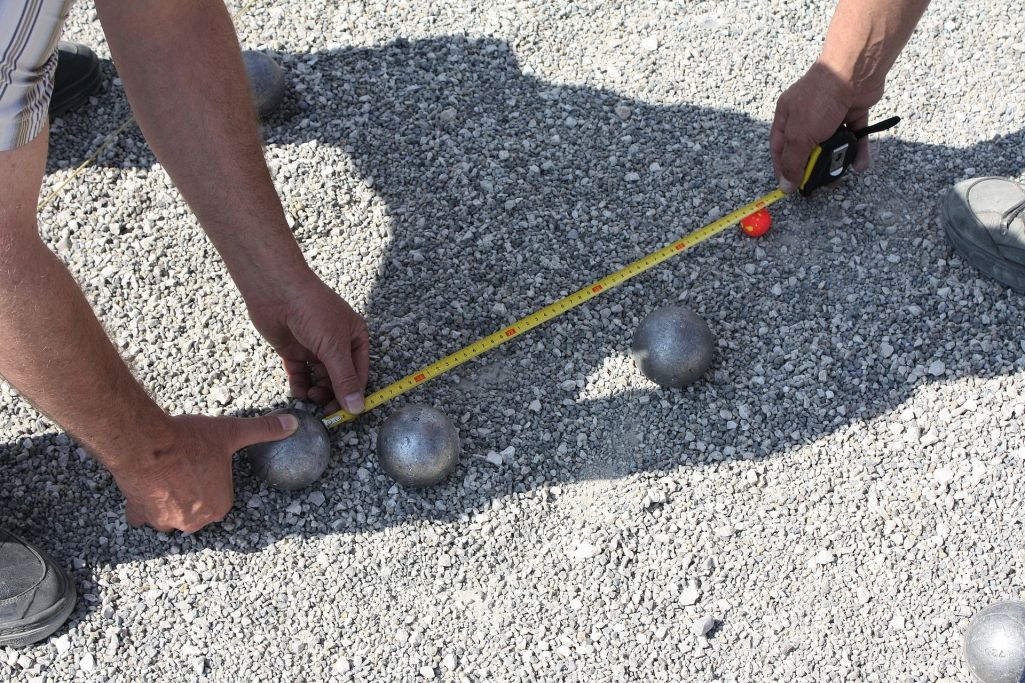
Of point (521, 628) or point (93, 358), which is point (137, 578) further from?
point (521, 628)

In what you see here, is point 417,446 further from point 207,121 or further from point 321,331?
point 207,121

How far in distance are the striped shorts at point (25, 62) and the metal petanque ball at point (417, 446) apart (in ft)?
4.98

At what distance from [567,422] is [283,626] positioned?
4.32 ft

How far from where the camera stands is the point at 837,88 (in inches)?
157

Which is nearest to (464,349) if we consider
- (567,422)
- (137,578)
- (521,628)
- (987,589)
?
(567,422)

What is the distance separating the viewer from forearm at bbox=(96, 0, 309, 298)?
3.31 meters

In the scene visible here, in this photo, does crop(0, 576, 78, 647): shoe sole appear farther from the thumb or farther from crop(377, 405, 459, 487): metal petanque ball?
crop(377, 405, 459, 487): metal petanque ball

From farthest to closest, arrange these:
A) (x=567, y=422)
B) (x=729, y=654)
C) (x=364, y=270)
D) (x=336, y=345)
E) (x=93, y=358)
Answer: (x=364, y=270) < (x=567, y=422) < (x=336, y=345) < (x=729, y=654) < (x=93, y=358)

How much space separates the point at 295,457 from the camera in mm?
3463

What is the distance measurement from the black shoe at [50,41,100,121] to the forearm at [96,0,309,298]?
167 centimetres

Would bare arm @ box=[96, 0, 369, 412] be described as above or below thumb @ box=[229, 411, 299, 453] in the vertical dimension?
above

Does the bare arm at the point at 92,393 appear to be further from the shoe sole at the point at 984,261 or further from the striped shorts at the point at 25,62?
the shoe sole at the point at 984,261

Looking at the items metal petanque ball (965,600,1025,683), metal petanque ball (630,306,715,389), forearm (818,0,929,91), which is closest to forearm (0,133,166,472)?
metal petanque ball (630,306,715,389)

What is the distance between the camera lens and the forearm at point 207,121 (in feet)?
10.8
